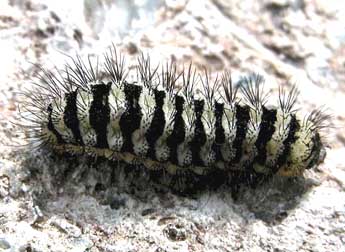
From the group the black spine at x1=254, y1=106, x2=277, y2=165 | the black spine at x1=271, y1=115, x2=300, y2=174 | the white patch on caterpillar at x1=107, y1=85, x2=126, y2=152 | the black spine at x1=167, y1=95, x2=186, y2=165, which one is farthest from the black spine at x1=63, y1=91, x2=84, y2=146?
the black spine at x1=271, y1=115, x2=300, y2=174

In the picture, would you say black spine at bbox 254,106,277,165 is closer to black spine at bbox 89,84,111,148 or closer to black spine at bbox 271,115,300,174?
black spine at bbox 271,115,300,174

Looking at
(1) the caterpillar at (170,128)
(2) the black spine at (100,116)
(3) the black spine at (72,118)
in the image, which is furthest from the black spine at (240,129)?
(3) the black spine at (72,118)

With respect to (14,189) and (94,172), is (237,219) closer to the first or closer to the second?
(94,172)

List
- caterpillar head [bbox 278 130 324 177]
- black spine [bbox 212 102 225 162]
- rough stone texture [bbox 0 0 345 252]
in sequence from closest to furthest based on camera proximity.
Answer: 1. rough stone texture [bbox 0 0 345 252]
2. black spine [bbox 212 102 225 162]
3. caterpillar head [bbox 278 130 324 177]

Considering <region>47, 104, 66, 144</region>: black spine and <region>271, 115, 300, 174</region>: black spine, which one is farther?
<region>271, 115, 300, 174</region>: black spine

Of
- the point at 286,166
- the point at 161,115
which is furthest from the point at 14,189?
the point at 286,166

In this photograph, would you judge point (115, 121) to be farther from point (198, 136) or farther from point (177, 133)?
point (198, 136)

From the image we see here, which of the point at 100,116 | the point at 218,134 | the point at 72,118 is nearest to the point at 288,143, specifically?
the point at 218,134
